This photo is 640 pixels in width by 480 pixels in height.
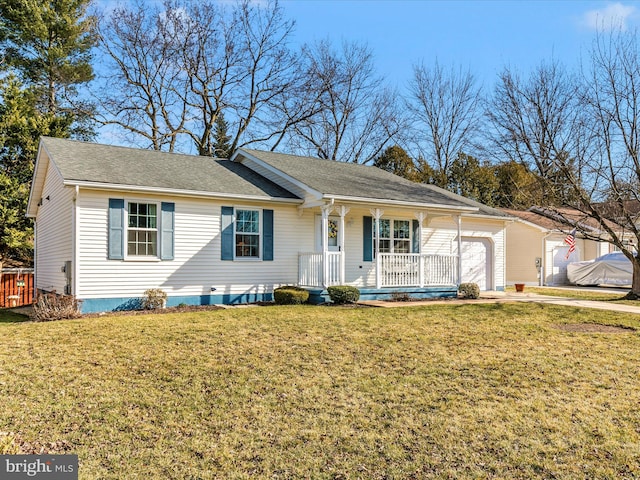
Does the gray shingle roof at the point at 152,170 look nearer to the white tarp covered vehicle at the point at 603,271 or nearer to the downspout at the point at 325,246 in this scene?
the downspout at the point at 325,246

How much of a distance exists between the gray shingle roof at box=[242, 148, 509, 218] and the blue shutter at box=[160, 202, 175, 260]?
3789 millimetres

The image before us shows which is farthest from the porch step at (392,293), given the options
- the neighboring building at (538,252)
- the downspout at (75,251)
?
the neighboring building at (538,252)

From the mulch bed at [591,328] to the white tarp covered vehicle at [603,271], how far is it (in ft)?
44.9

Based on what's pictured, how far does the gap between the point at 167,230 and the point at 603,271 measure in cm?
1917

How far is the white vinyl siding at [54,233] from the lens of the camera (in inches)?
504

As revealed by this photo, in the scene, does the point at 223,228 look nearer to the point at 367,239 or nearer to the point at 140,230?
the point at 140,230

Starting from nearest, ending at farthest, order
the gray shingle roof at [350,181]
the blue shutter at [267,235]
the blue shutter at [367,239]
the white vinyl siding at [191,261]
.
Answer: the white vinyl siding at [191,261]
the blue shutter at [267,235]
the gray shingle roof at [350,181]
the blue shutter at [367,239]

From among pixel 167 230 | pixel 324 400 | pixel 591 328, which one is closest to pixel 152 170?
pixel 167 230

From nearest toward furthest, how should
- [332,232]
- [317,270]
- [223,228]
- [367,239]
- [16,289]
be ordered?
[223,228] → [317,270] → [332,232] → [367,239] → [16,289]

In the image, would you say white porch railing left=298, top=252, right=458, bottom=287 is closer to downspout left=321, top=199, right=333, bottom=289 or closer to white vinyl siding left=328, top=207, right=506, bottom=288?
downspout left=321, top=199, right=333, bottom=289

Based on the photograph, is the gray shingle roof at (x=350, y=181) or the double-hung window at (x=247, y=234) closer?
the double-hung window at (x=247, y=234)

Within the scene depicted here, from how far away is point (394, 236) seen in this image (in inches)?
652

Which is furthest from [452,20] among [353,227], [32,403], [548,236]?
[548,236]

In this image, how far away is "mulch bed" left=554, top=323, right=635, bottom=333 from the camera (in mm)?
9586
